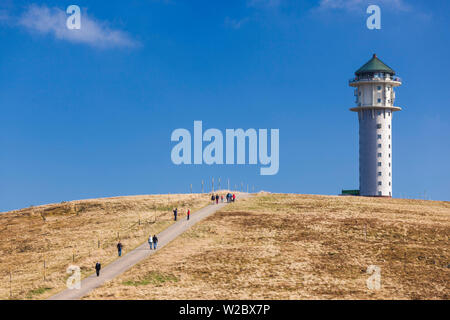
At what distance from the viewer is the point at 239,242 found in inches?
2499

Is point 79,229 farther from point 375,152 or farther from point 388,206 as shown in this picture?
point 375,152

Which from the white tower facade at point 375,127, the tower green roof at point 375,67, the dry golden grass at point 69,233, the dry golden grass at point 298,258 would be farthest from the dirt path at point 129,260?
the tower green roof at point 375,67

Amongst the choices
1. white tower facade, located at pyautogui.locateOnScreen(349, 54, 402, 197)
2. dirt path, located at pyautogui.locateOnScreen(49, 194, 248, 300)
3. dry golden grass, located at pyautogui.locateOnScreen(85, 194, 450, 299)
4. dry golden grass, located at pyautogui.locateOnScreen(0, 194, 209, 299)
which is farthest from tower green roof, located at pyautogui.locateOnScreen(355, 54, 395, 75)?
dirt path, located at pyautogui.locateOnScreen(49, 194, 248, 300)

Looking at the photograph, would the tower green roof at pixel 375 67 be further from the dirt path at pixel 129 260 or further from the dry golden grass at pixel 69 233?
the dirt path at pixel 129 260

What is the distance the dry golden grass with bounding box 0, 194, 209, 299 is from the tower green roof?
40.4 m

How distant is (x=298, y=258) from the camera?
57.7 m

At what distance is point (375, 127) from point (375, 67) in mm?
11792

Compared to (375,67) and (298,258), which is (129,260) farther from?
(375,67)

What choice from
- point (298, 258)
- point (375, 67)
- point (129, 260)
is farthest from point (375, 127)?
point (129, 260)

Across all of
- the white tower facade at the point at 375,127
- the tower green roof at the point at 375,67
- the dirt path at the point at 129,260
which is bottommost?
the dirt path at the point at 129,260

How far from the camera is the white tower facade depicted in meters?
109

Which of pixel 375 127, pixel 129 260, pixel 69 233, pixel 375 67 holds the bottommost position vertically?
pixel 129 260

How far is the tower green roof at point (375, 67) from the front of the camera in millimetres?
112312

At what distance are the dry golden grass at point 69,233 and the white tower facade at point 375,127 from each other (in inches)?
1275
